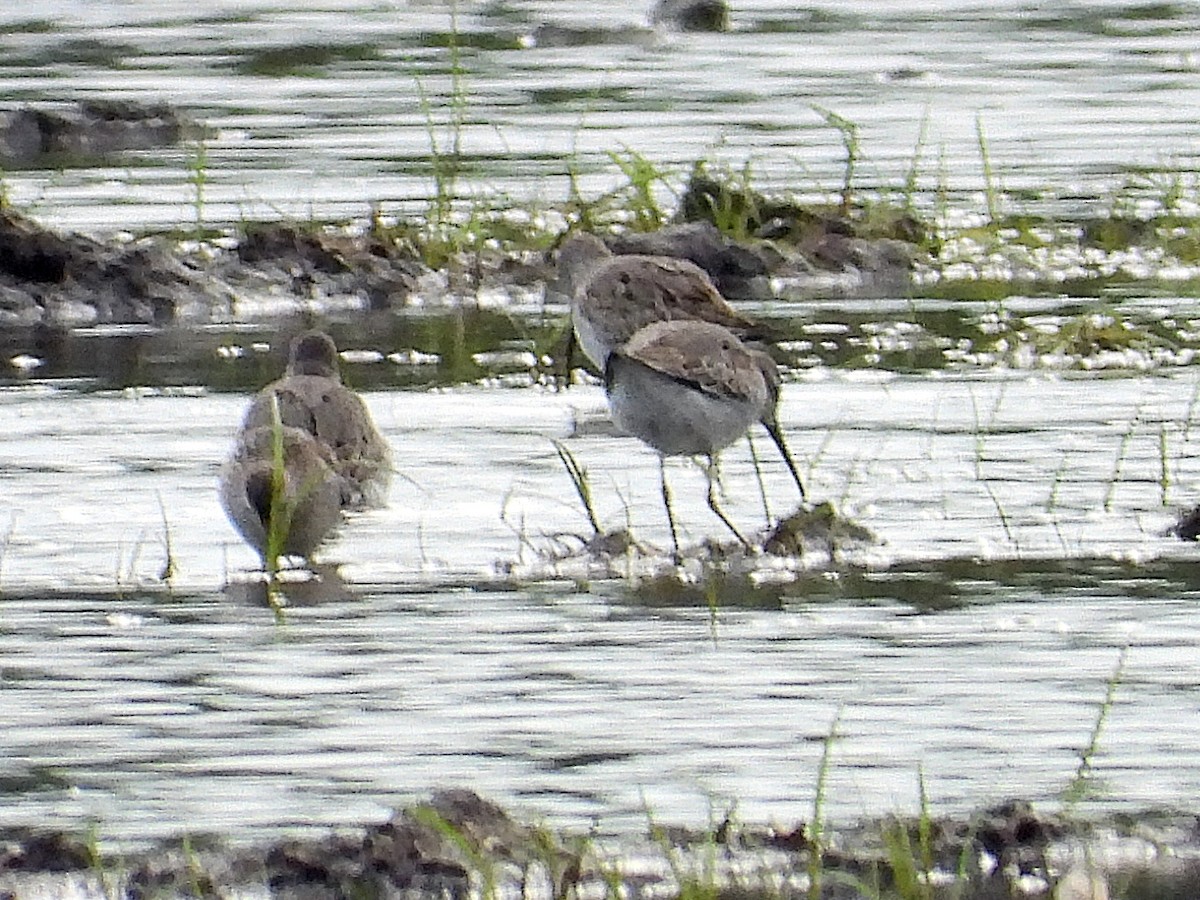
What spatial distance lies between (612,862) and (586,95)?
39.9ft

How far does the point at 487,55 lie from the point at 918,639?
1250cm

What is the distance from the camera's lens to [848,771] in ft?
21.2

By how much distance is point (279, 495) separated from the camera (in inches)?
323

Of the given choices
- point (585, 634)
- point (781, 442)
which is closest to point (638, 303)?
point (781, 442)

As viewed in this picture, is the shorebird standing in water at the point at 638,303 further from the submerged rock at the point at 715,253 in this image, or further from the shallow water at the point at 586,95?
the shallow water at the point at 586,95

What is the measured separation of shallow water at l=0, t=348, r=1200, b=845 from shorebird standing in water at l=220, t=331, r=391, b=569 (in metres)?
0.10

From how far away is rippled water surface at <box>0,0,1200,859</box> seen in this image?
6449mm

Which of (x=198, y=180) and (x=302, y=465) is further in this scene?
(x=198, y=180)

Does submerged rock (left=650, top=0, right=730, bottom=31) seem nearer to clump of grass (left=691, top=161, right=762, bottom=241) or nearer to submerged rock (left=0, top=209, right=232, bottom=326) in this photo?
clump of grass (left=691, top=161, right=762, bottom=241)

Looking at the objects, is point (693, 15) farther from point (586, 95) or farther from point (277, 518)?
point (277, 518)

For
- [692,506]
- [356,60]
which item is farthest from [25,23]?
[692,506]

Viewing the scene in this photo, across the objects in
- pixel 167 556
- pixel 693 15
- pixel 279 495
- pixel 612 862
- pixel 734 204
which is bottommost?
pixel 693 15

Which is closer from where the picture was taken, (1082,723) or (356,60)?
(1082,723)

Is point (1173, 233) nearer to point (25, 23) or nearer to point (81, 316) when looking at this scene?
point (81, 316)
